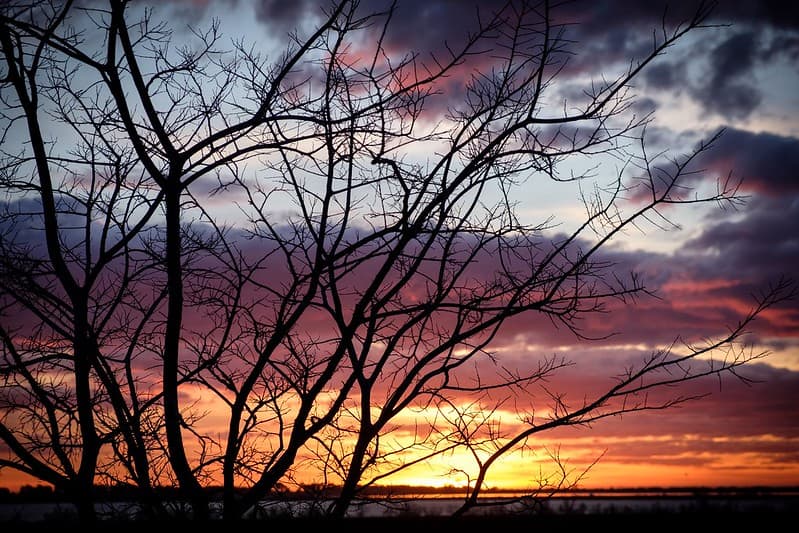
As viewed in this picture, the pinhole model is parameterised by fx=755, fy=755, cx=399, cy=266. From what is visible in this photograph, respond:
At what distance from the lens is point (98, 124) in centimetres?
575

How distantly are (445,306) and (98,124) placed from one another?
3.01 meters

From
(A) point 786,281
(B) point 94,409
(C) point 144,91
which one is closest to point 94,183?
(C) point 144,91

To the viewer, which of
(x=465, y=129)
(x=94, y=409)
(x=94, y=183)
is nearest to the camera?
(x=465, y=129)

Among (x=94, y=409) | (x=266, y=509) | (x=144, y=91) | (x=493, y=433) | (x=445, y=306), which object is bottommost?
(x=266, y=509)

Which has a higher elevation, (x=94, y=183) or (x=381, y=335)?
(x=94, y=183)

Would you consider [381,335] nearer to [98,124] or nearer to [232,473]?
[232,473]

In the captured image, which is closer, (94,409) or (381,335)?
(381,335)

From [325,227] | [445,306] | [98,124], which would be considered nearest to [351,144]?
[325,227]

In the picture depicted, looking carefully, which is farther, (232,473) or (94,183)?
(94,183)

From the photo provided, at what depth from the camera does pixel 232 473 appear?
16.0 feet

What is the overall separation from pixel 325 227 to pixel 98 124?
2.06 metres

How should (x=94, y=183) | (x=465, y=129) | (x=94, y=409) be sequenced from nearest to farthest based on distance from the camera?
(x=465, y=129) → (x=94, y=409) → (x=94, y=183)

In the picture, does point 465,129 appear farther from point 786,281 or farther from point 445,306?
point 786,281

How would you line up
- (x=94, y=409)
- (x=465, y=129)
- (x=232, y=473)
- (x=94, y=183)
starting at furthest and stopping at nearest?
(x=94, y=183) → (x=94, y=409) → (x=465, y=129) → (x=232, y=473)
